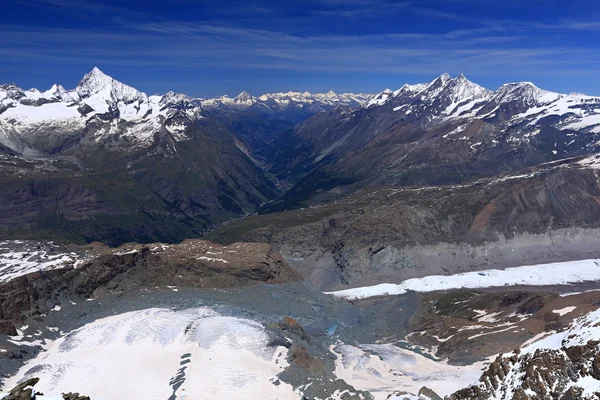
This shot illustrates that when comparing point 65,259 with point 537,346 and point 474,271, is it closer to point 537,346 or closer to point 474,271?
point 537,346

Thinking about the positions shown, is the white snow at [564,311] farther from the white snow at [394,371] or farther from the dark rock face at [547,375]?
the dark rock face at [547,375]

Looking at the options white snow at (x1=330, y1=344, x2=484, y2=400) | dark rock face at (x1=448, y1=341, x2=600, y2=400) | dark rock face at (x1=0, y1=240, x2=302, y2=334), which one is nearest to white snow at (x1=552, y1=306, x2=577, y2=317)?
white snow at (x1=330, y1=344, x2=484, y2=400)

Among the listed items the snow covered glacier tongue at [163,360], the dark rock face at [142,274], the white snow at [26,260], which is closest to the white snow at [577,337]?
the snow covered glacier tongue at [163,360]

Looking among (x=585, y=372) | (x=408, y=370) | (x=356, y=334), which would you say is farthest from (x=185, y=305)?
(x=585, y=372)

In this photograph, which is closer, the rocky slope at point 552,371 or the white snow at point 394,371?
the rocky slope at point 552,371

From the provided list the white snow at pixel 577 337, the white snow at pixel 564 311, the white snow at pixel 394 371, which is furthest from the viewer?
the white snow at pixel 564 311
